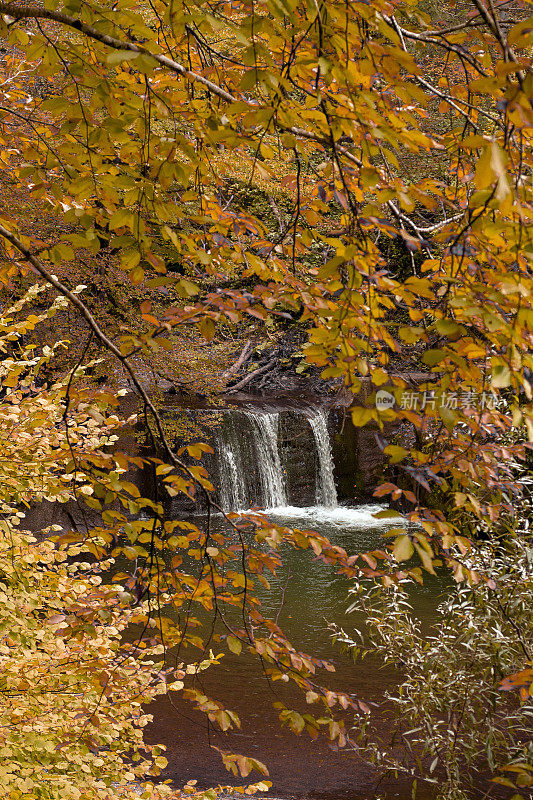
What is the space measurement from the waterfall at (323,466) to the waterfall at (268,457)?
29.1 inches

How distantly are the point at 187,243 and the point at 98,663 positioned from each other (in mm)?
1532

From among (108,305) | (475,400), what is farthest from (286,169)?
(475,400)

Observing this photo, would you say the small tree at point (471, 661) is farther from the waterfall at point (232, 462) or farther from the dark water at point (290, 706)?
the waterfall at point (232, 462)

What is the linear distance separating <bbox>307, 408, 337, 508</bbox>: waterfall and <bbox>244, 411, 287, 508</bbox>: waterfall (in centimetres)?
74

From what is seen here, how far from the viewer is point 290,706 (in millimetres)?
5445

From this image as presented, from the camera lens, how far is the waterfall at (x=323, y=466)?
1406 cm

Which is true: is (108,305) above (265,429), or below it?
above

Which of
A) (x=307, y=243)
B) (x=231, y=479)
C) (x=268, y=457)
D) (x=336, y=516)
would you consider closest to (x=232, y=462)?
(x=231, y=479)

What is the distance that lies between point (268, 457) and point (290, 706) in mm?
8488

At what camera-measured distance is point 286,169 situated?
11469mm

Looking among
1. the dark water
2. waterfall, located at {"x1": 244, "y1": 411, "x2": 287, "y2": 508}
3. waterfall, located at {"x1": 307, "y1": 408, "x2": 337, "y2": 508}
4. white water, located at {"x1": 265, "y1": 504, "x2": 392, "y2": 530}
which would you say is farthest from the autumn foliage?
waterfall, located at {"x1": 307, "y1": 408, "x2": 337, "y2": 508}

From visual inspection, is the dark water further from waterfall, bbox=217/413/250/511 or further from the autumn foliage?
waterfall, bbox=217/413/250/511

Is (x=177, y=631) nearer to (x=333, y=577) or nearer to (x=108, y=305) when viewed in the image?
(x=333, y=577)

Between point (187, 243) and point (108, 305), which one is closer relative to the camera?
point (187, 243)
